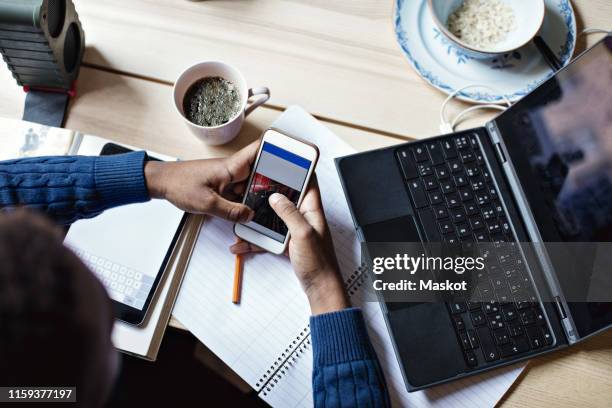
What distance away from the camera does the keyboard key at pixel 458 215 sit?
70 cm

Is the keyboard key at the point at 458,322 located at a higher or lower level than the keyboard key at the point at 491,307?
lower

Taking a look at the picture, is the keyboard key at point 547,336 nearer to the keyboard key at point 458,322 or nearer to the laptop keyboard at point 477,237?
the laptop keyboard at point 477,237

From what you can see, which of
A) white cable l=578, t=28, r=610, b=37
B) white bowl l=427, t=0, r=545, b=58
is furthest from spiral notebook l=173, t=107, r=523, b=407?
white cable l=578, t=28, r=610, b=37

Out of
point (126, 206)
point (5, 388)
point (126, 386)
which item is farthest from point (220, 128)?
point (126, 386)

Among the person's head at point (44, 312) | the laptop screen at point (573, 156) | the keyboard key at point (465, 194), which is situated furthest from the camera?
the keyboard key at point (465, 194)

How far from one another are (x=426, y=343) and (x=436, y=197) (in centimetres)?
21

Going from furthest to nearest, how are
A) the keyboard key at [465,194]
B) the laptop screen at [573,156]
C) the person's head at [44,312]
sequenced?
the keyboard key at [465,194] < the laptop screen at [573,156] < the person's head at [44,312]

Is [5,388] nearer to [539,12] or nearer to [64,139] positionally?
[64,139]

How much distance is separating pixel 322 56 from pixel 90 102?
1.22 feet

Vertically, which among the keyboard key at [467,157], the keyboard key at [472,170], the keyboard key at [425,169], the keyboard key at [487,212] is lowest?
the keyboard key at [487,212]

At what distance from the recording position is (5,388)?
357 mm

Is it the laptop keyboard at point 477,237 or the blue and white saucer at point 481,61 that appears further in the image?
the blue and white saucer at point 481,61

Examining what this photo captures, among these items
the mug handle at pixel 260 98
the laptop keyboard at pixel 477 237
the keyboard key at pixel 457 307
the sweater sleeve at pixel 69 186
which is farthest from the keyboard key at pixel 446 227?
the sweater sleeve at pixel 69 186

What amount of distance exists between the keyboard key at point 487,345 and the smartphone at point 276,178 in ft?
0.96
